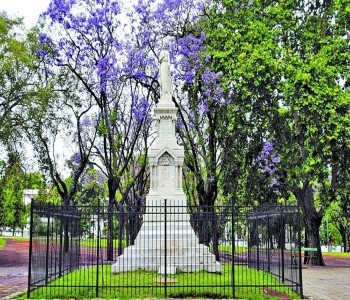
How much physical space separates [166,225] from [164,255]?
1.01m

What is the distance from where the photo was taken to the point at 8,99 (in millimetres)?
25188

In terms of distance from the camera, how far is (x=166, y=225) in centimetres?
1491

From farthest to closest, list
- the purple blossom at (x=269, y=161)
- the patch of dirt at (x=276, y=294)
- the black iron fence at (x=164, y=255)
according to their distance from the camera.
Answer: the purple blossom at (x=269, y=161)
the black iron fence at (x=164, y=255)
the patch of dirt at (x=276, y=294)

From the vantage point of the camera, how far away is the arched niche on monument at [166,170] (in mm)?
18500

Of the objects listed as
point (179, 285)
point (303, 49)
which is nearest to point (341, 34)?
→ point (303, 49)

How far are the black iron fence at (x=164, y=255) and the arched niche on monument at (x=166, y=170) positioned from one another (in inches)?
56.9

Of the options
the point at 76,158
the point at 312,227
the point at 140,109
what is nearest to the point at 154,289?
the point at 140,109

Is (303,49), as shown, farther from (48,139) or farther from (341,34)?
(48,139)

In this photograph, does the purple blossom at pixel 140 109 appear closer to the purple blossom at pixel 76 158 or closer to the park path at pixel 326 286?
the purple blossom at pixel 76 158

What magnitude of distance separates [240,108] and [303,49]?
4.23m

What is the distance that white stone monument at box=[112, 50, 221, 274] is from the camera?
16375 mm

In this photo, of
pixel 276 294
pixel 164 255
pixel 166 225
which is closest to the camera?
pixel 276 294

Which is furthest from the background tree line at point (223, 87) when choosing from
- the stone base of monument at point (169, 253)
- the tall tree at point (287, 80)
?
the stone base of monument at point (169, 253)

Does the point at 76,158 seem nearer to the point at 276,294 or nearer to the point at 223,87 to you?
the point at 223,87
